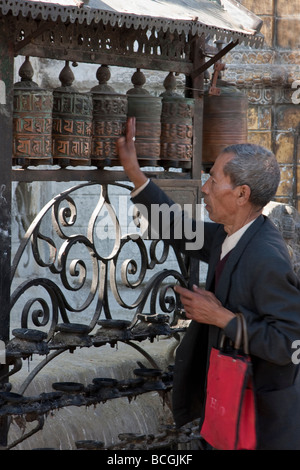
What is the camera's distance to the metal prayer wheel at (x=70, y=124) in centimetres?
396

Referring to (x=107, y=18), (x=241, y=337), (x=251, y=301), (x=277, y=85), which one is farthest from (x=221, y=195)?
(x=277, y=85)

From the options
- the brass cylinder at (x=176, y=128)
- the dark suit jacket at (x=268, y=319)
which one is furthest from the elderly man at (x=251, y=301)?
the brass cylinder at (x=176, y=128)

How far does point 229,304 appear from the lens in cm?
288

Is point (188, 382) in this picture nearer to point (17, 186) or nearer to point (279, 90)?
point (17, 186)

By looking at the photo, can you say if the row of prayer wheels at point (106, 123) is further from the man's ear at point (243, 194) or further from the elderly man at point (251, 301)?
the man's ear at point (243, 194)

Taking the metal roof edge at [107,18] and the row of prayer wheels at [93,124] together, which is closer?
the metal roof edge at [107,18]

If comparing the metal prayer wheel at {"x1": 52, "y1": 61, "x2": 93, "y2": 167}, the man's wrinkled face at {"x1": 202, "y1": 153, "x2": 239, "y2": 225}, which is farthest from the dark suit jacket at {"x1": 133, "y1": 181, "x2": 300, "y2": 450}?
the metal prayer wheel at {"x1": 52, "y1": 61, "x2": 93, "y2": 167}

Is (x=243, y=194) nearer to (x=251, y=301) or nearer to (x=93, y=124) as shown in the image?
(x=251, y=301)

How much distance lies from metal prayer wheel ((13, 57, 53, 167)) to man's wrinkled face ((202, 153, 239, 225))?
1042mm

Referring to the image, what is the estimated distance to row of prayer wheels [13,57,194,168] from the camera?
12.4 ft

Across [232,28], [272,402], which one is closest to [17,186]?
[232,28]

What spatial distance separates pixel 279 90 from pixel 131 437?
14.2 ft

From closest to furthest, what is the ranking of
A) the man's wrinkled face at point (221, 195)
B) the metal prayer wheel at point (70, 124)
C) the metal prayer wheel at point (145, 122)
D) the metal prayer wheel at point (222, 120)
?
the man's wrinkled face at point (221, 195) → the metal prayer wheel at point (70, 124) → the metal prayer wheel at point (145, 122) → the metal prayer wheel at point (222, 120)

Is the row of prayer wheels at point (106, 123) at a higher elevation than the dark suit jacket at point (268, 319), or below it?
higher
